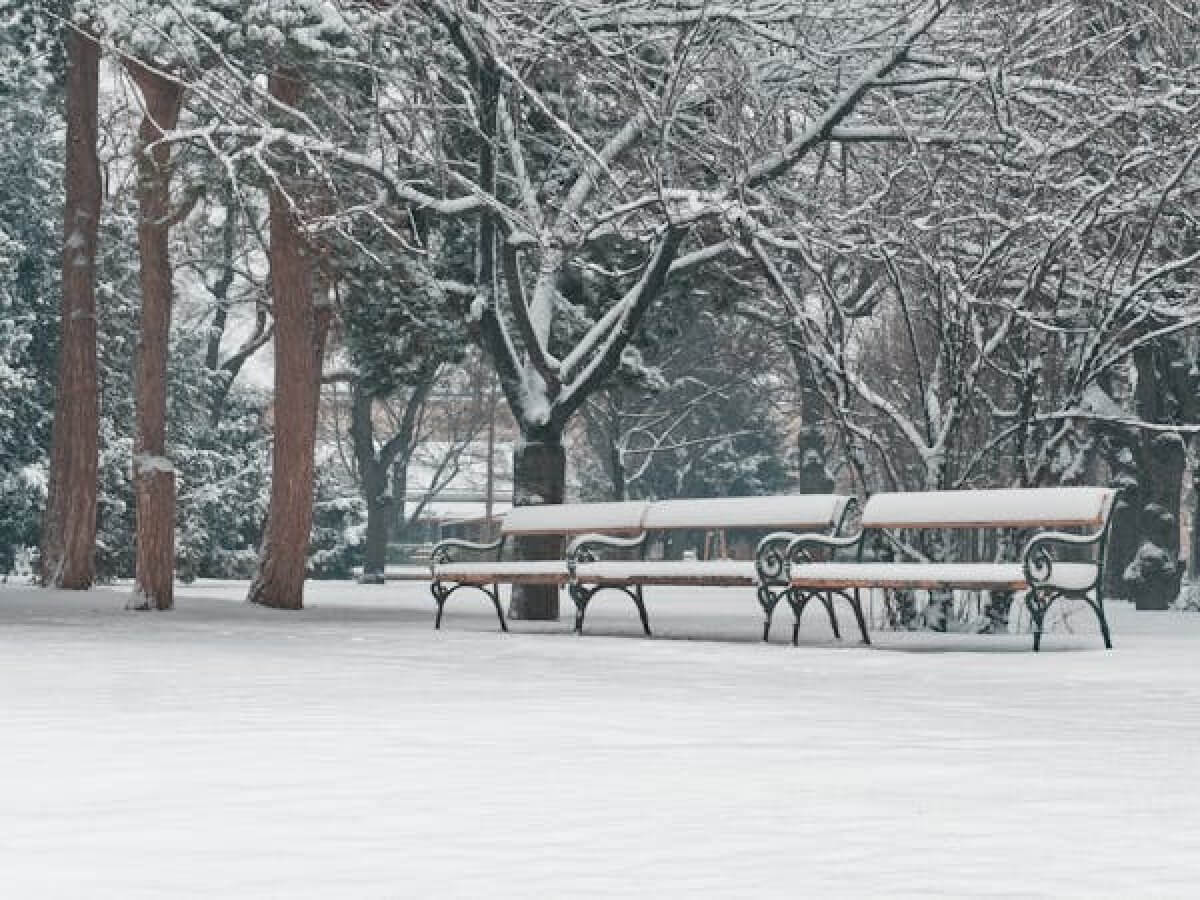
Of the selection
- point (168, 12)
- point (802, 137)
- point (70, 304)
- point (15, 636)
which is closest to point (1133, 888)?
point (15, 636)

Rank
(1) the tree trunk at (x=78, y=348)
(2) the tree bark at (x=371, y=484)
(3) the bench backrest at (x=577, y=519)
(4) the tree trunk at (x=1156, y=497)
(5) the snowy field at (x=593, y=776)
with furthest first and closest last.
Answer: (2) the tree bark at (x=371, y=484), (4) the tree trunk at (x=1156, y=497), (1) the tree trunk at (x=78, y=348), (3) the bench backrest at (x=577, y=519), (5) the snowy field at (x=593, y=776)

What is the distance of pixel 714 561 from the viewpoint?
15.6 m

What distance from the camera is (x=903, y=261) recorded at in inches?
763

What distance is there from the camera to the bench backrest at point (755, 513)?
15.9 m

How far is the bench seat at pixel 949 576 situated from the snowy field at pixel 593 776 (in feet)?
2.23

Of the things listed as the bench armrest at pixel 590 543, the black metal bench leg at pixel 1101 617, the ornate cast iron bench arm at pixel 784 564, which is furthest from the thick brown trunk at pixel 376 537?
the black metal bench leg at pixel 1101 617

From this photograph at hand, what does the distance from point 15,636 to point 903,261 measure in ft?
26.7

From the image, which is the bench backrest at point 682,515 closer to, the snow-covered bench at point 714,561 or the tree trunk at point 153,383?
the snow-covered bench at point 714,561

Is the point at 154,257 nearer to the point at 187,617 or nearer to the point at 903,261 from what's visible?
the point at 187,617

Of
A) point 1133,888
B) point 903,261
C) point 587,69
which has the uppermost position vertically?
point 587,69

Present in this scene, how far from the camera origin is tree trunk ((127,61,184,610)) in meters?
20.4

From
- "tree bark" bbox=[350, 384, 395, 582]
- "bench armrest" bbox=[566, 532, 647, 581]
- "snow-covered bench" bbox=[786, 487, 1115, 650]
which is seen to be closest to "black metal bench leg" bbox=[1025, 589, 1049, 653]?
"snow-covered bench" bbox=[786, 487, 1115, 650]

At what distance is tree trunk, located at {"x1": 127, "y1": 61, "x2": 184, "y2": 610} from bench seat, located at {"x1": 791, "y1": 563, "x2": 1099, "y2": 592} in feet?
25.1

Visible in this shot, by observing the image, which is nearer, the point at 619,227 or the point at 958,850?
the point at 958,850
